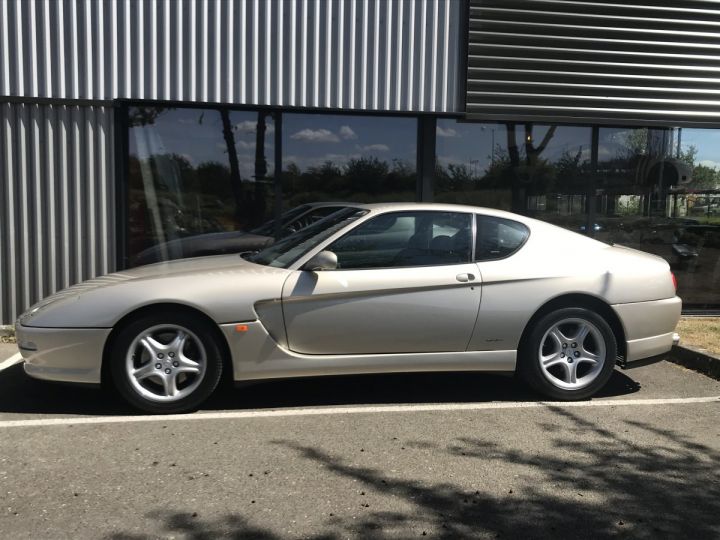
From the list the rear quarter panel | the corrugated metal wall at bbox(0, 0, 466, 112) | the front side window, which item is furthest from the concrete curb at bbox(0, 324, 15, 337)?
the rear quarter panel

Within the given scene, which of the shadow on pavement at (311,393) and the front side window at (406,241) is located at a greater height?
the front side window at (406,241)

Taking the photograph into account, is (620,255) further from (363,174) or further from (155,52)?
(155,52)

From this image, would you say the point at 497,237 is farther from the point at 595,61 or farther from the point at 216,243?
the point at 595,61

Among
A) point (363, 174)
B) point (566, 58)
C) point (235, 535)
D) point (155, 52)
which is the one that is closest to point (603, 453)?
point (235, 535)

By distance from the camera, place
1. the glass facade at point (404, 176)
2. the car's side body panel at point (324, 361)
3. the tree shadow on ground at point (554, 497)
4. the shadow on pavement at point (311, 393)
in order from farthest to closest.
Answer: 1. the glass facade at point (404, 176)
2. the shadow on pavement at point (311, 393)
3. the car's side body panel at point (324, 361)
4. the tree shadow on ground at point (554, 497)

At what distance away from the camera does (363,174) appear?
Answer: 8172 millimetres

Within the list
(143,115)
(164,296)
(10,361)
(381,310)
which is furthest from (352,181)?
(10,361)

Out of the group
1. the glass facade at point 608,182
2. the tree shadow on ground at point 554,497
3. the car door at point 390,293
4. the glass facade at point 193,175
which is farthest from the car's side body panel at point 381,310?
the glass facade at point 608,182

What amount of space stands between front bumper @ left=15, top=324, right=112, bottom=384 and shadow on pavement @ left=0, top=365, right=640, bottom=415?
7.5 inches

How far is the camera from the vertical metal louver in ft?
25.9

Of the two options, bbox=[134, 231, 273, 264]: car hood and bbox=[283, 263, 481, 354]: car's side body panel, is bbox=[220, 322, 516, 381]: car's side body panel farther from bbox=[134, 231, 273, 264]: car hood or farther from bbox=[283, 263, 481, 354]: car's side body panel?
bbox=[134, 231, 273, 264]: car hood

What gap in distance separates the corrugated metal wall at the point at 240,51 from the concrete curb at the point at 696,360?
3577mm

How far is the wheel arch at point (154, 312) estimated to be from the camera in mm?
4520

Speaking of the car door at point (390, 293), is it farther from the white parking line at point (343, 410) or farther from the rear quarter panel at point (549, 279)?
the white parking line at point (343, 410)
